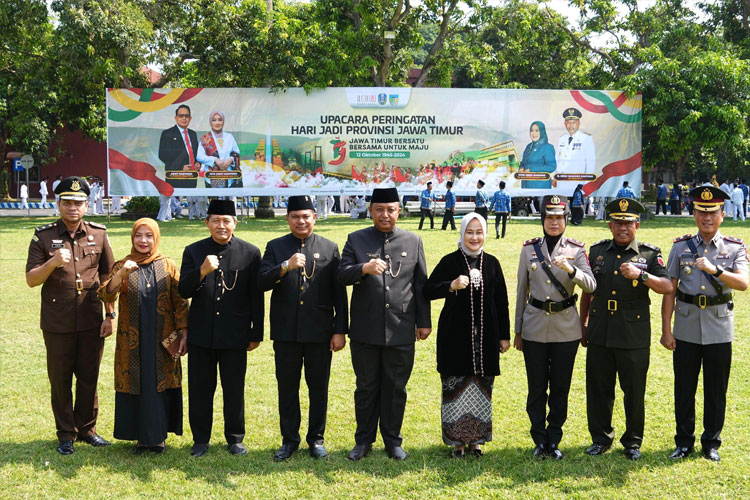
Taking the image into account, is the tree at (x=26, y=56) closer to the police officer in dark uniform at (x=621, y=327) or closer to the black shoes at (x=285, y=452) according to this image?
the black shoes at (x=285, y=452)

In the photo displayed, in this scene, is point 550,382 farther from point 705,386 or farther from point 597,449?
point 705,386

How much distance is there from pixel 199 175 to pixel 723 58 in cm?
1846

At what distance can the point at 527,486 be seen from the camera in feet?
14.8

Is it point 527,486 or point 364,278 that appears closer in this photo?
point 527,486

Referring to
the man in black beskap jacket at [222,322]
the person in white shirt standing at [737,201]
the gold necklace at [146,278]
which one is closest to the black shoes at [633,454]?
the man in black beskap jacket at [222,322]

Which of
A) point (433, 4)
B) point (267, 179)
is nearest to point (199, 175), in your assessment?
point (267, 179)

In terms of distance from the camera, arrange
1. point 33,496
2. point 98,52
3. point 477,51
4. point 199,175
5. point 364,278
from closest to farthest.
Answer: point 33,496 → point 364,278 → point 98,52 → point 199,175 → point 477,51

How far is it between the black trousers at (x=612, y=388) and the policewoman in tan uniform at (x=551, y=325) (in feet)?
0.60

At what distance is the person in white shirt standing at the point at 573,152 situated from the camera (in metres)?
24.7

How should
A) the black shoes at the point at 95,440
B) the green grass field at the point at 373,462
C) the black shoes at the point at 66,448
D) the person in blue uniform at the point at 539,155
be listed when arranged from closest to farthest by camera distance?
the green grass field at the point at 373,462
the black shoes at the point at 66,448
the black shoes at the point at 95,440
the person in blue uniform at the point at 539,155

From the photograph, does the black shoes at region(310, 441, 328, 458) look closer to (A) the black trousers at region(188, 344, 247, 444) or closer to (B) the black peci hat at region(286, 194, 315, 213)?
(A) the black trousers at region(188, 344, 247, 444)

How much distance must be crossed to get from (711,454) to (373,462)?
7.51ft

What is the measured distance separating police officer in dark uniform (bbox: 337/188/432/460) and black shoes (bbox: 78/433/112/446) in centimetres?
182

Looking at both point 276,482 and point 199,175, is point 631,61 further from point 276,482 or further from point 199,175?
point 276,482
